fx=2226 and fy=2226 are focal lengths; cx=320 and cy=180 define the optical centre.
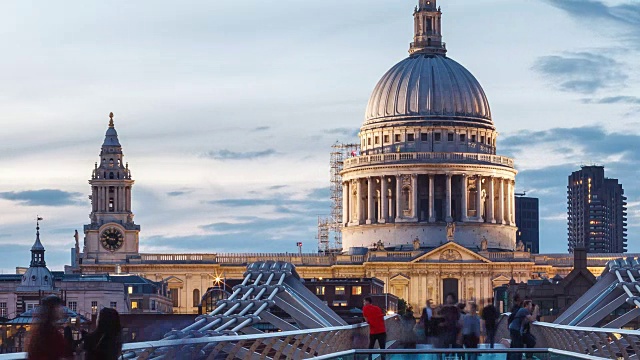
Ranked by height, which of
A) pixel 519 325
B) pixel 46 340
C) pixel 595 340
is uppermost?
pixel 519 325

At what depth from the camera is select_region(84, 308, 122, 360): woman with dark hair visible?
30391mm

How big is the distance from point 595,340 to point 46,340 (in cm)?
2150

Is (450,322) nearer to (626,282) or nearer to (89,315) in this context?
(626,282)

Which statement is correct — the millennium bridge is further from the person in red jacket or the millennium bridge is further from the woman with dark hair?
the person in red jacket

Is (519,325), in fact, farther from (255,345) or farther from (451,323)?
(255,345)

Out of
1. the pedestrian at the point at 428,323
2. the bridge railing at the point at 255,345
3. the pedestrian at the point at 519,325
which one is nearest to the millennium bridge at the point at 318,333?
the bridge railing at the point at 255,345

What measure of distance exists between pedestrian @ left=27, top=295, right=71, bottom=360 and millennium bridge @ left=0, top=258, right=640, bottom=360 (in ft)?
1.69

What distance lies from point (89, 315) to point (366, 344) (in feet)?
415

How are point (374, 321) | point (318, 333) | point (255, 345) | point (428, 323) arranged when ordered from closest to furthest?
point (255, 345)
point (374, 321)
point (318, 333)
point (428, 323)

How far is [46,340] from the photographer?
98.2ft

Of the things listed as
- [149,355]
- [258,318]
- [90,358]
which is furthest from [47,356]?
[258,318]

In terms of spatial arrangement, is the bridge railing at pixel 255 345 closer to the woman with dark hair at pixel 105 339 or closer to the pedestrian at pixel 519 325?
the woman with dark hair at pixel 105 339

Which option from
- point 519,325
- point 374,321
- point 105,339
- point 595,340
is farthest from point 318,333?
point 105,339

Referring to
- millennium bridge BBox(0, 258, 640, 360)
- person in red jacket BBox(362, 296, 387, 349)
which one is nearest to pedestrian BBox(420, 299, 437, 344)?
millennium bridge BBox(0, 258, 640, 360)
